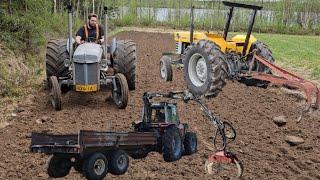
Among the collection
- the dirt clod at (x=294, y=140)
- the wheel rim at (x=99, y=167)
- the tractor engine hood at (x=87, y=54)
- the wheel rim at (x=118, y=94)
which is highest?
the tractor engine hood at (x=87, y=54)

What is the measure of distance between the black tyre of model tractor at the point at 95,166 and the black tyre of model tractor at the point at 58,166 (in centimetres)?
62

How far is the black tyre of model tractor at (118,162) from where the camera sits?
5.89 meters

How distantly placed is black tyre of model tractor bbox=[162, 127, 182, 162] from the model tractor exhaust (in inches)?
39.6

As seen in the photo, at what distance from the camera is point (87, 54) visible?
1098cm

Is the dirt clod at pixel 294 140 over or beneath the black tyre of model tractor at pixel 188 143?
beneath

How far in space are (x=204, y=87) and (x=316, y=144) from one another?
342 cm

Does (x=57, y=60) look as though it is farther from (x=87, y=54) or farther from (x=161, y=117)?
(x=161, y=117)

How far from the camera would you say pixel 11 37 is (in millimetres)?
16641

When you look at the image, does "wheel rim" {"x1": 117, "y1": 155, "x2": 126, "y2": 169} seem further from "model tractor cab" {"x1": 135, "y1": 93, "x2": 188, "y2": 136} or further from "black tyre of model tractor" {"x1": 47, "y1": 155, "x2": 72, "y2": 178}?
"model tractor cab" {"x1": 135, "y1": 93, "x2": 188, "y2": 136}

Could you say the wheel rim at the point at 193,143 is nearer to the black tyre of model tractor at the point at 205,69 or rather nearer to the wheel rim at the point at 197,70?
the black tyre of model tractor at the point at 205,69

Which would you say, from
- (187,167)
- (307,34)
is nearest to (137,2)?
(307,34)

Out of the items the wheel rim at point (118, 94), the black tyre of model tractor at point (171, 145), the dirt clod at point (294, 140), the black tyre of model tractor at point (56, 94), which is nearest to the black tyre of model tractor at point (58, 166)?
the black tyre of model tractor at point (171, 145)

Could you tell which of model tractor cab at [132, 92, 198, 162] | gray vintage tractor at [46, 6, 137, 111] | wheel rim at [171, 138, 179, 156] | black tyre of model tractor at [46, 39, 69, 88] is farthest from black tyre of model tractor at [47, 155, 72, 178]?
black tyre of model tractor at [46, 39, 69, 88]

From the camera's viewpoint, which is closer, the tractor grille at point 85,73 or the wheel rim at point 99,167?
the wheel rim at point 99,167
